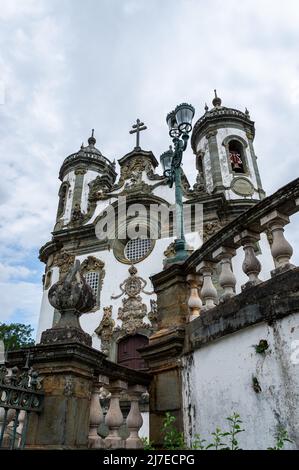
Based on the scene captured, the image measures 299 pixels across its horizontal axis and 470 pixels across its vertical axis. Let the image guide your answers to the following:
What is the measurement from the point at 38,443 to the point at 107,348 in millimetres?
10848

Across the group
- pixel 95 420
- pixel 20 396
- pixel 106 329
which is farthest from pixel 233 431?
pixel 106 329

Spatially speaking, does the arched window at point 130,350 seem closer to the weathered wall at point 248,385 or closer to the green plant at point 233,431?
the weathered wall at point 248,385

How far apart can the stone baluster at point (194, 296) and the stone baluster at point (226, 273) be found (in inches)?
20.9

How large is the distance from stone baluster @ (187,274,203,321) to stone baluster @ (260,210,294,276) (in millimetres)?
1282

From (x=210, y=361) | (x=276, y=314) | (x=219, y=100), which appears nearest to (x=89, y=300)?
(x=210, y=361)

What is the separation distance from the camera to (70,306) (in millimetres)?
3910

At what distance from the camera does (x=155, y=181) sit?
17.3 m

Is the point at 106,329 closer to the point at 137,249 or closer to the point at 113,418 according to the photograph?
the point at 137,249

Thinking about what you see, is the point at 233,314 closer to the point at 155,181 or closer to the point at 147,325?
the point at 147,325

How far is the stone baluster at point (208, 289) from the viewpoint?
424 centimetres

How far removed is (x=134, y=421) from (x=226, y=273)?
6.36 feet

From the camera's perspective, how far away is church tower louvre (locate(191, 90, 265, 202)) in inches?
684

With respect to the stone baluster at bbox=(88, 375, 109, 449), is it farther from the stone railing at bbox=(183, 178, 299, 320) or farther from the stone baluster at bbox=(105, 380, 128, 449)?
the stone railing at bbox=(183, 178, 299, 320)

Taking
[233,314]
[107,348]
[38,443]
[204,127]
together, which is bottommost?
[38,443]
